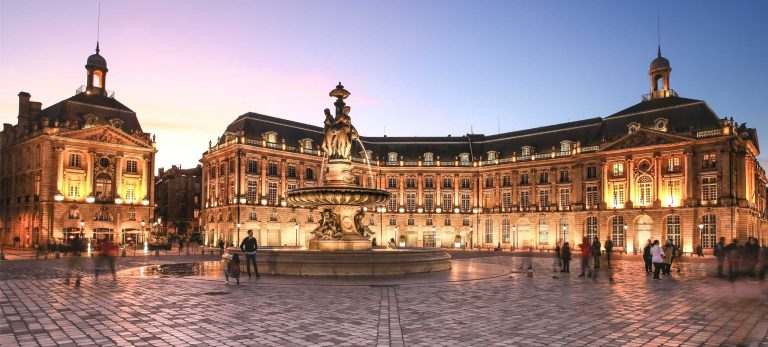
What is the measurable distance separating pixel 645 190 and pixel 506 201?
61.3 ft

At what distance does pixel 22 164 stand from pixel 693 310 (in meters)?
67.9

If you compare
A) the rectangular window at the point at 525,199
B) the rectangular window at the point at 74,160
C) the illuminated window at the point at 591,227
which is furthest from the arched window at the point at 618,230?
the rectangular window at the point at 74,160

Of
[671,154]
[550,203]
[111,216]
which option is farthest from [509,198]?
[111,216]

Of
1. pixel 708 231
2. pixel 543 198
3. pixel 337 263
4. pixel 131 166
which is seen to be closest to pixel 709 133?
pixel 708 231

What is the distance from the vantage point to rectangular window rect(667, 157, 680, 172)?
61.9m

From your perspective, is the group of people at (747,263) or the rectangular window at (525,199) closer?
the group of people at (747,263)

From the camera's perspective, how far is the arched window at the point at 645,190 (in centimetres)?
6400

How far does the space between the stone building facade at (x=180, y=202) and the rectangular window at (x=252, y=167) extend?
33.6m

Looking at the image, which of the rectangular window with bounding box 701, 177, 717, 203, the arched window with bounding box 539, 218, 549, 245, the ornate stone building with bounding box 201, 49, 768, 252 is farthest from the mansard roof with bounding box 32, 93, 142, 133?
the rectangular window with bounding box 701, 177, 717, 203

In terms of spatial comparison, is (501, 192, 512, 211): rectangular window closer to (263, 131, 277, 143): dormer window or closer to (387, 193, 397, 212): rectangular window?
(387, 193, 397, 212): rectangular window

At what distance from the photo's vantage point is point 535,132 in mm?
79062

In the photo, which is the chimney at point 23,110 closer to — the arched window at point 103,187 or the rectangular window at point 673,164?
the arched window at point 103,187

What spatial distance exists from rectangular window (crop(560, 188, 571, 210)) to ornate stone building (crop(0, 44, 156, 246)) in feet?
160

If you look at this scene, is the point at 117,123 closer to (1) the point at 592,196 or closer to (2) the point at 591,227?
(1) the point at 592,196
